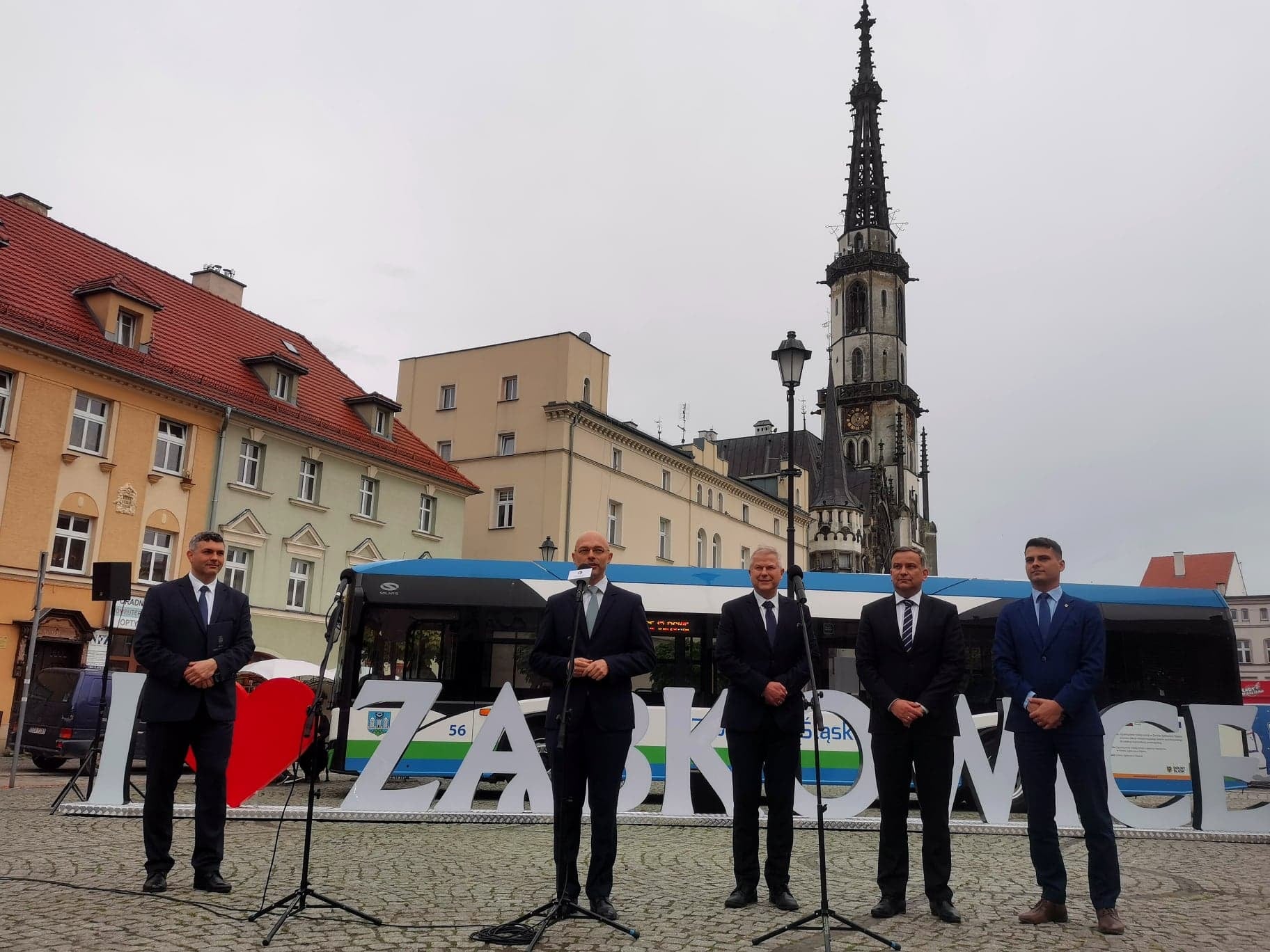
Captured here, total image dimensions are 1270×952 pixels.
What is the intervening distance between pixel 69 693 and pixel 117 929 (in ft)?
48.8

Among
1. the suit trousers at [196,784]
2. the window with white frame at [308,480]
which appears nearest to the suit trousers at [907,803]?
the suit trousers at [196,784]

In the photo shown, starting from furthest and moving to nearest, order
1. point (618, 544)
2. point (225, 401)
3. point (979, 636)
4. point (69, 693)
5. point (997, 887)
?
point (618, 544), point (225, 401), point (69, 693), point (979, 636), point (997, 887)

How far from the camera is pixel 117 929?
5258 mm

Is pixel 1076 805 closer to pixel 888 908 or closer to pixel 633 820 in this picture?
pixel 888 908

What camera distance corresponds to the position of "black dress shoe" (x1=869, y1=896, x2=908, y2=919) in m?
6.05

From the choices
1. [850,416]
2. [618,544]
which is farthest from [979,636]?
[850,416]

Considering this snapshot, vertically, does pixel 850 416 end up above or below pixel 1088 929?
above

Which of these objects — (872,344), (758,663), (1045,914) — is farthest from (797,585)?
(872,344)

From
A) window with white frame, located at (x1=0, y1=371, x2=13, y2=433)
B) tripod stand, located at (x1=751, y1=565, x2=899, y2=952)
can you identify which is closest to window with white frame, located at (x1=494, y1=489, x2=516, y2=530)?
window with white frame, located at (x1=0, y1=371, x2=13, y2=433)

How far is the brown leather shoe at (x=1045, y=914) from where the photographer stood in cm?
594

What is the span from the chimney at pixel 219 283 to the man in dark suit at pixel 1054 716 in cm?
3223

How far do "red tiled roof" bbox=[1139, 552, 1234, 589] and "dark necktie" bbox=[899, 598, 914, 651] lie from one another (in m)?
100

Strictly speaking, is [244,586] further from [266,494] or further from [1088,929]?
[1088,929]

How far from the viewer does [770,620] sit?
683 cm
